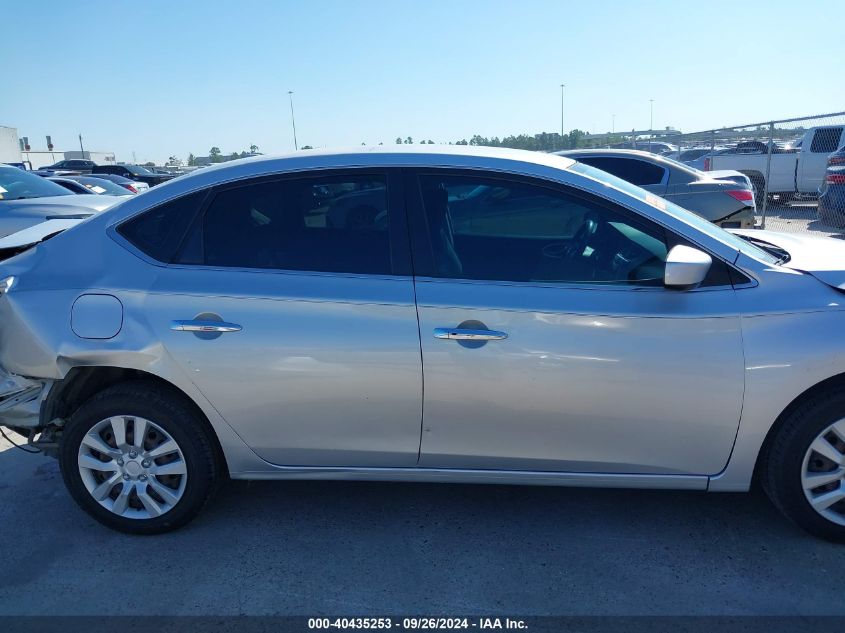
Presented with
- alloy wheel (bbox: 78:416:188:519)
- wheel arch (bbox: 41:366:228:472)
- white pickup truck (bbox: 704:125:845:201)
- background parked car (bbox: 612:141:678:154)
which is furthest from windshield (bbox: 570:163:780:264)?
background parked car (bbox: 612:141:678:154)

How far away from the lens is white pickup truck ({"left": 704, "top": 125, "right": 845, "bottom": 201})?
14.9 meters

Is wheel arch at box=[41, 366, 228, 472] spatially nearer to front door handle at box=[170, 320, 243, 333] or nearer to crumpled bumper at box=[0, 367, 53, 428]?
crumpled bumper at box=[0, 367, 53, 428]

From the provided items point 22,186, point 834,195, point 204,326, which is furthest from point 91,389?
point 834,195

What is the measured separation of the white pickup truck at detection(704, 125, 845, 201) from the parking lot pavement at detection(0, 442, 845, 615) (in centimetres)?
1352

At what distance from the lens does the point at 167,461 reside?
3.04 meters

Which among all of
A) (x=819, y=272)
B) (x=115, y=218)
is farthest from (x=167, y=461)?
(x=819, y=272)

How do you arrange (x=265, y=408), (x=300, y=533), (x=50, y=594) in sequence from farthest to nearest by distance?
(x=300, y=533), (x=265, y=408), (x=50, y=594)

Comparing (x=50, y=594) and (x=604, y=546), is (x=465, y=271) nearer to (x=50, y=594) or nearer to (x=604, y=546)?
(x=604, y=546)

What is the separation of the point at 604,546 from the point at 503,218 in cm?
164

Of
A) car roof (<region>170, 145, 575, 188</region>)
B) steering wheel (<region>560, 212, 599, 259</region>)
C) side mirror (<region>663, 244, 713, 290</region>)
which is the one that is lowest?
side mirror (<region>663, 244, 713, 290</region>)

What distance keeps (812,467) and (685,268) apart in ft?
3.60

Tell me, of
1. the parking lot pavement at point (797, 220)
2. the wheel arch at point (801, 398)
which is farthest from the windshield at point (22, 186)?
the parking lot pavement at point (797, 220)

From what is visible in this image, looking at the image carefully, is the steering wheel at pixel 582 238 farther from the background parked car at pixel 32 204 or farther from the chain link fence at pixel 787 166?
the chain link fence at pixel 787 166

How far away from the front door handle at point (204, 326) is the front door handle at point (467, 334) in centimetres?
89
